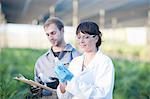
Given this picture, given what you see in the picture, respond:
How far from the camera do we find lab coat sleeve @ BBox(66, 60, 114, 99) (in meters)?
1.88

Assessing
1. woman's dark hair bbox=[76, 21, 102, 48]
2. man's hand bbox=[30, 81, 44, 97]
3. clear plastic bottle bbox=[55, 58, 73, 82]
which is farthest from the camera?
man's hand bbox=[30, 81, 44, 97]

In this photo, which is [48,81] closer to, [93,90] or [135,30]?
[93,90]

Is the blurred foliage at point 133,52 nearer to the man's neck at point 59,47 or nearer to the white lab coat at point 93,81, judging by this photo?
the man's neck at point 59,47

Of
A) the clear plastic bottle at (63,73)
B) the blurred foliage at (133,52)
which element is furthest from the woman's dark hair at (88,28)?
the blurred foliage at (133,52)

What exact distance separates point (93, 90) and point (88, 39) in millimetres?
267

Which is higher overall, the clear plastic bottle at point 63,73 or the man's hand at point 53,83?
the clear plastic bottle at point 63,73

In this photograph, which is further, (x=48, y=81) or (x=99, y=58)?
(x=48, y=81)

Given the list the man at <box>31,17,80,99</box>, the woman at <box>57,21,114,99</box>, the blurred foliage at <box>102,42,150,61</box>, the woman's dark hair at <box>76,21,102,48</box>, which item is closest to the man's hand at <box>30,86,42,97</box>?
the man at <box>31,17,80,99</box>

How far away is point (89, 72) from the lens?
1.97m

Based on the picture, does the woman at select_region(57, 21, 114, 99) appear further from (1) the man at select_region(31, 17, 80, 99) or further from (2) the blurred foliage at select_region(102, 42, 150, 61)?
(2) the blurred foliage at select_region(102, 42, 150, 61)

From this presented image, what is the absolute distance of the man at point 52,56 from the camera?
216 cm

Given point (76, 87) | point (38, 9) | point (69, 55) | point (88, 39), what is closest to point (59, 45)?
point (69, 55)

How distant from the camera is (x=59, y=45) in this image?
7.23 ft

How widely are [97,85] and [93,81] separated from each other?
4 centimetres
